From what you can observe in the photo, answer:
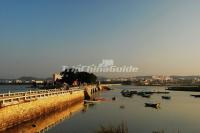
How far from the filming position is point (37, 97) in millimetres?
46906

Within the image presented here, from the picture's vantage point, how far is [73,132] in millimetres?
36531

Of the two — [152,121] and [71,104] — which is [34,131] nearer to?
[152,121]

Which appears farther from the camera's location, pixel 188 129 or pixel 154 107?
pixel 154 107

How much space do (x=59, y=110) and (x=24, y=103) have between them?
66.1 ft

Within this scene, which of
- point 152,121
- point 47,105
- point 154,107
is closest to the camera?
point 152,121

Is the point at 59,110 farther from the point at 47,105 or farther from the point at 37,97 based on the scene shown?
the point at 37,97

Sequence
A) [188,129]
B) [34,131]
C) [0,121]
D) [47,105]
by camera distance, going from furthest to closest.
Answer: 1. [47,105]
2. [188,129]
3. [34,131]
4. [0,121]

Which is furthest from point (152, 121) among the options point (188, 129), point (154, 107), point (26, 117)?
point (154, 107)

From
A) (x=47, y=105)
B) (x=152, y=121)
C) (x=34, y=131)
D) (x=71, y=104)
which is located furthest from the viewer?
(x=71, y=104)

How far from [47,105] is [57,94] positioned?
8699mm

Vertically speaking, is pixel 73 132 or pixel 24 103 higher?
pixel 24 103

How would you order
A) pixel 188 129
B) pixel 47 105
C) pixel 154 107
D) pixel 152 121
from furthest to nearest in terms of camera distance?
pixel 154 107, pixel 47 105, pixel 152 121, pixel 188 129

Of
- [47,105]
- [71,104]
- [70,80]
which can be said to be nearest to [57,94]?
[47,105]

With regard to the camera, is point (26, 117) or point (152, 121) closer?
point (26, 117)
